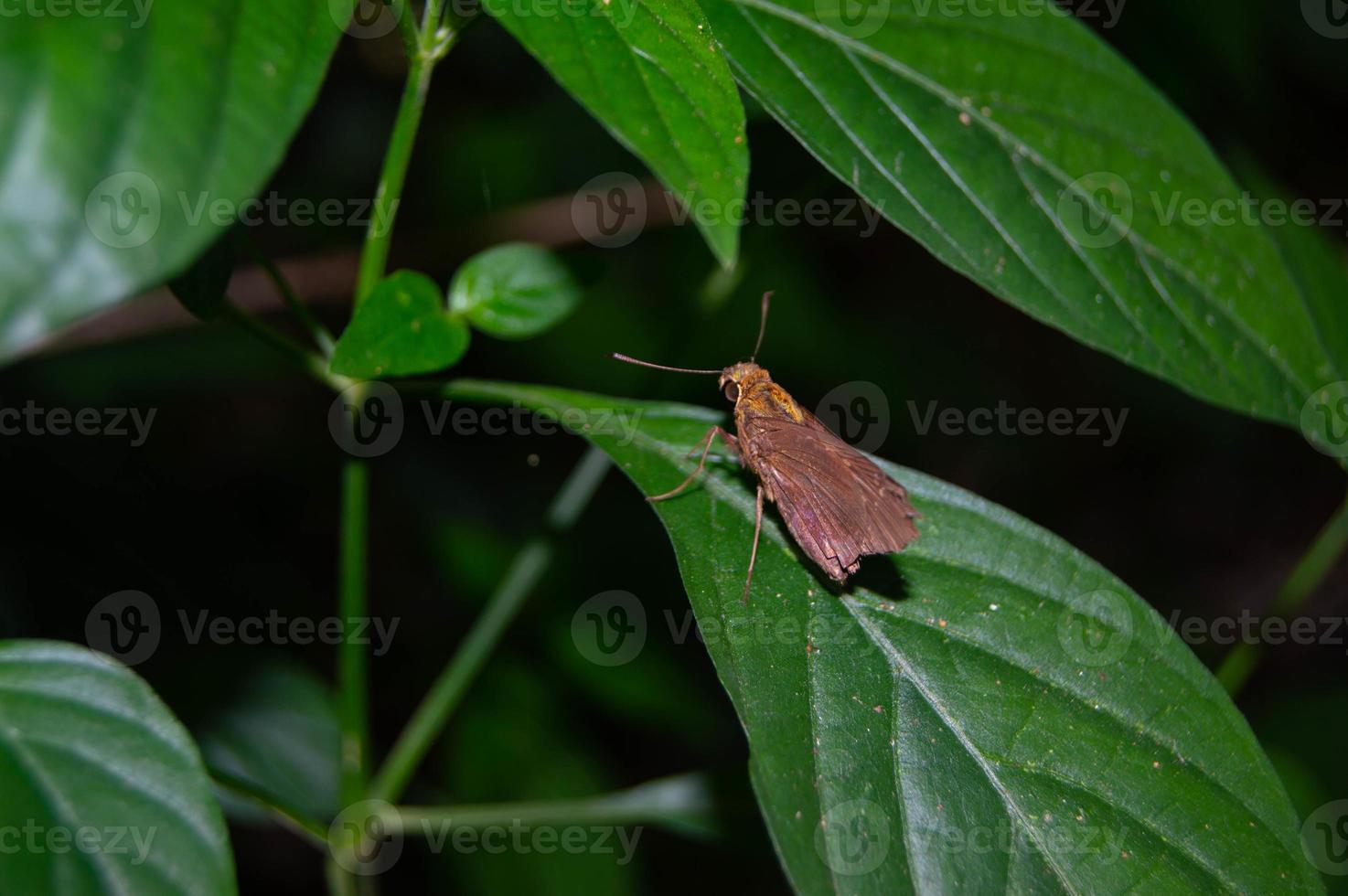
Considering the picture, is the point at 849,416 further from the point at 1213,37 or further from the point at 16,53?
the point at 16,53

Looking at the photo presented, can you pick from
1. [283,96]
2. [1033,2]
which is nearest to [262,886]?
[283,96]

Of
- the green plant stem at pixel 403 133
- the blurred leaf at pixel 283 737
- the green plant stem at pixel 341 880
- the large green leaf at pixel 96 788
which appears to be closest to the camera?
the large green leaf at pixel 96 788

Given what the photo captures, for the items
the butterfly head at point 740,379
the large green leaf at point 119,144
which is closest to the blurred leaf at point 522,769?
the butterfly head at point 740,379

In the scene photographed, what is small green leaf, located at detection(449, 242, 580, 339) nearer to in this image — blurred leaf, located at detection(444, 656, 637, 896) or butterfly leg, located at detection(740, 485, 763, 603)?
butterfly leg, located at detection(740, 485, 763, 603)

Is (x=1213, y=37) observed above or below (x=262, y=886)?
above

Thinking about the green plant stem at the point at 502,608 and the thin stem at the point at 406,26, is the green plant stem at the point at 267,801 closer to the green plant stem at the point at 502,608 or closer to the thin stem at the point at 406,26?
the green plant stem at the point at 502,608

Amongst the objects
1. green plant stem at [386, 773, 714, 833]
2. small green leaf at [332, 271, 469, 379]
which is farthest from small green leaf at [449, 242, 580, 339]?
green plant stem at [386, 773, 714, 833]
